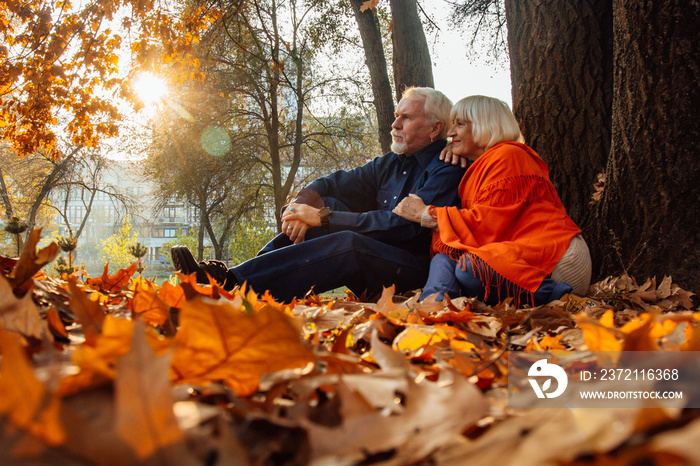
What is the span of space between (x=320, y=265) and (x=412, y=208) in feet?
2.44

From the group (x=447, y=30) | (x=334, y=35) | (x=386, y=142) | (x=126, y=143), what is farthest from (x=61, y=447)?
(x=126, y=143)

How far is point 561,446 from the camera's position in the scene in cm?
38

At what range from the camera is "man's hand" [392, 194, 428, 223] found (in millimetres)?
3088

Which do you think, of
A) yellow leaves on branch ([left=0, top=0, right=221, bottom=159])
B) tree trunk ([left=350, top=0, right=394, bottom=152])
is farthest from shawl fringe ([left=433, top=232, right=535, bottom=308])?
yellow leaves on branch ([left=0, top=0, right=221, bottom=159])

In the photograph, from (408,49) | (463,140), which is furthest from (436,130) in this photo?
(408,49)

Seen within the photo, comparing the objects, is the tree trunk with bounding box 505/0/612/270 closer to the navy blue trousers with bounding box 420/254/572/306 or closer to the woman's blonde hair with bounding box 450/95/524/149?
the woman's blonde hair with bounding box 450/95/524/149

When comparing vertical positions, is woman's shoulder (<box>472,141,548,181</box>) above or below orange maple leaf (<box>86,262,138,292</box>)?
above

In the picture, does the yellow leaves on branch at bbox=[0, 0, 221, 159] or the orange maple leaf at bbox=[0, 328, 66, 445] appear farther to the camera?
the yellow leaves on branch at bbox=[0, 0, 221, 159]

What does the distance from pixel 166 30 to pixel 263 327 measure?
30.6ft

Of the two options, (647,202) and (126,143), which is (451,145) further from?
(126,143)

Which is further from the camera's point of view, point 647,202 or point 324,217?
point 324,217

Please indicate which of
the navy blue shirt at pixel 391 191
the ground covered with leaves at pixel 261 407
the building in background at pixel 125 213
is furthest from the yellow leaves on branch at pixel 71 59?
the building in background at pixel 125 213

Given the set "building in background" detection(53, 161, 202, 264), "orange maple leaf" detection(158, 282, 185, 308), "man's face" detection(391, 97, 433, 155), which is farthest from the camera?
"building in background" detection(53, 161, 202, 264)

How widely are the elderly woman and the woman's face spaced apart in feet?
0.83
